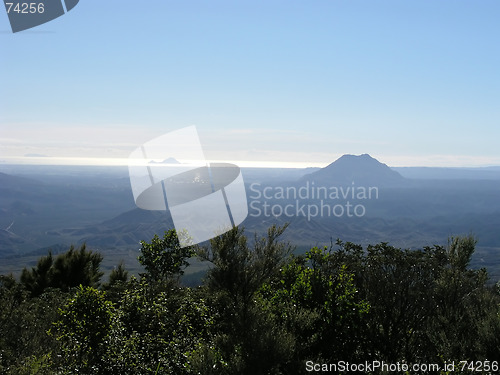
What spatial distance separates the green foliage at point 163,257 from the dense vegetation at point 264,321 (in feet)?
17.1

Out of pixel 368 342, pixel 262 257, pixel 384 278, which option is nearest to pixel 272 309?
pixel 262 257

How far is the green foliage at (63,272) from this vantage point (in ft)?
144

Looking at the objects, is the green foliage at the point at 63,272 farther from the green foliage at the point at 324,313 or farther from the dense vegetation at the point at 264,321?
the green foliage at the point at 324,313

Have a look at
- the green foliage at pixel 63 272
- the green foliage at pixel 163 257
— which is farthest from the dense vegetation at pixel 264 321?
the green foliage at pixel 63 272

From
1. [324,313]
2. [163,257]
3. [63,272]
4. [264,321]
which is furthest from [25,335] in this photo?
[63,272]

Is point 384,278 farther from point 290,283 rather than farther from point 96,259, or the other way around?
point 96,259

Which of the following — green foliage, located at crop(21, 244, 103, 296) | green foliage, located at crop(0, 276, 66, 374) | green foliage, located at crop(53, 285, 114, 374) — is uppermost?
green foliage, located at crop(53, 285, 114, 374)

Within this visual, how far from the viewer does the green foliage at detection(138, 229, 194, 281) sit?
117 feet

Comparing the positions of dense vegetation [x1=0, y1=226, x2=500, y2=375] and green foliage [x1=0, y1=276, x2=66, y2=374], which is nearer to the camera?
dense vegetation [x1=0, y1=226, x2=500, y2=375]

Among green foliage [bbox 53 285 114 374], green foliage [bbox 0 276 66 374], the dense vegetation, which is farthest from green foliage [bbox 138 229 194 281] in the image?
green foliage [bbox 53 285 114 374]

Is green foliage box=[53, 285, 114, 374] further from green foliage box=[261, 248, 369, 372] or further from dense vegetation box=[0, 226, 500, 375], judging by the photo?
green foliage box=[261, 248, 369, 372]

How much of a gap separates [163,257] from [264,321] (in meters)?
20.3

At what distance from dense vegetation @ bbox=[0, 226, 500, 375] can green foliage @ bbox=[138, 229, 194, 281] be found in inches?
205

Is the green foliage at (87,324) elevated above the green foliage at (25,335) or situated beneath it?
elevated above
